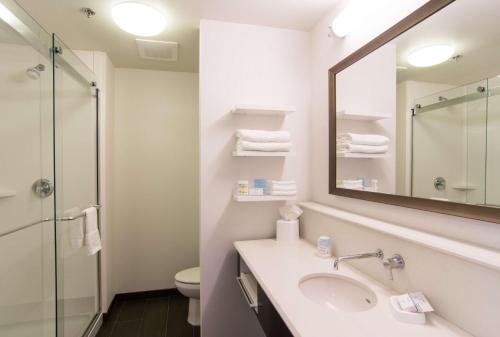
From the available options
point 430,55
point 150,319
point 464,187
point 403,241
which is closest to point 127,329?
point 150,319

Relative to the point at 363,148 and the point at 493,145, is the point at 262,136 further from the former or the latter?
the point at 493,145

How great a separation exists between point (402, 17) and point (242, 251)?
1.45m

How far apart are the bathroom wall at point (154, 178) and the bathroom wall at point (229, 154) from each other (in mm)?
1022

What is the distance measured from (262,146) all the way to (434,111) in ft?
2.92

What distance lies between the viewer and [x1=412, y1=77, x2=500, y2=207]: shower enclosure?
0.83m

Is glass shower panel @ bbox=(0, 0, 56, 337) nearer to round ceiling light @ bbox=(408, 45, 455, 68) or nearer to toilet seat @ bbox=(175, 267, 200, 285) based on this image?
toilet seat @ bbox=(175, 267, 200, 285)

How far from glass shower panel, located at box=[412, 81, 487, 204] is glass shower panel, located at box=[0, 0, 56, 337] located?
197 cm

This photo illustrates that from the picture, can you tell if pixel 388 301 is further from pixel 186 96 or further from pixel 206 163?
pixel 186 96

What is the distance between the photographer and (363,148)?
1433 mm

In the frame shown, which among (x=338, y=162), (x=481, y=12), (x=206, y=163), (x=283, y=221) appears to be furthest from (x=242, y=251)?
(x=481, y=12)

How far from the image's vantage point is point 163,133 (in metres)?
2.68

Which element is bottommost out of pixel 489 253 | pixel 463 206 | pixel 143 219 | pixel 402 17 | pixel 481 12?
pixel 143 219

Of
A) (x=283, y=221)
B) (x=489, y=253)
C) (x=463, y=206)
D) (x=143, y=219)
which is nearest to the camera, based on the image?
(x=489, y=253)

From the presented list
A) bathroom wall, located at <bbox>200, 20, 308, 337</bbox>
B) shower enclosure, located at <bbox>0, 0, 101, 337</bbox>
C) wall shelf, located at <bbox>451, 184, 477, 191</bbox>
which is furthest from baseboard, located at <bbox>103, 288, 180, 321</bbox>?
wall shelf, located at <bbox>451, 184, 477, 191</bbox>
